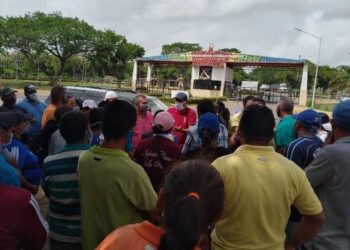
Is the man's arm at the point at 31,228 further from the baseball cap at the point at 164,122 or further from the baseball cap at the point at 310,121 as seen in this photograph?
the baseball cap at the point at 310,121

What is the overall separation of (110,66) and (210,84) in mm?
17267

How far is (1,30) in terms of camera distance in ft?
153

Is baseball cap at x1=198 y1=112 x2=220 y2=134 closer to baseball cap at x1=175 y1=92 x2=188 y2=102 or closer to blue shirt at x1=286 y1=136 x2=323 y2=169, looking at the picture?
blue shirt at x1=286 y1=136 x2=323 y2=169

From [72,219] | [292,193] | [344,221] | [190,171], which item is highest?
[190,171]

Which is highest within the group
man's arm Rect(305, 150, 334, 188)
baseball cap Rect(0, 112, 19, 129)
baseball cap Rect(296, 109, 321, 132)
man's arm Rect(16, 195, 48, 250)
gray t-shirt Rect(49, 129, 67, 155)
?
baseball cap Rect(296, 109, 321, 132)

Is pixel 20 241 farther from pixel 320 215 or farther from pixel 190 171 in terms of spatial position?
pixel 320 215

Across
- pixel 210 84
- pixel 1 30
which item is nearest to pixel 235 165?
pixel 210 84

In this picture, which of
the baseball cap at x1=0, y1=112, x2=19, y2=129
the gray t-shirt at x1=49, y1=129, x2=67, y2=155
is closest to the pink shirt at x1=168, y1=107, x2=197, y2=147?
the gray t-shirt at x1=49, y1=129, x2=67, y2=155

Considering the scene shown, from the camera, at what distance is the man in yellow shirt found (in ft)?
7.34

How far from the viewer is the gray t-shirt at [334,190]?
2.62m

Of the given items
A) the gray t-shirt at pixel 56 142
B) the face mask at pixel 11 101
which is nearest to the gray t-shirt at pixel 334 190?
the gray t-shirt at pixel 56 142

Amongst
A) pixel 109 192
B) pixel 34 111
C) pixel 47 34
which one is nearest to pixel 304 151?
pixel 109 192

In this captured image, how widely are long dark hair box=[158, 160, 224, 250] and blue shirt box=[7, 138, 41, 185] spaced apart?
2.32 m

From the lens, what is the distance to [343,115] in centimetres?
278
